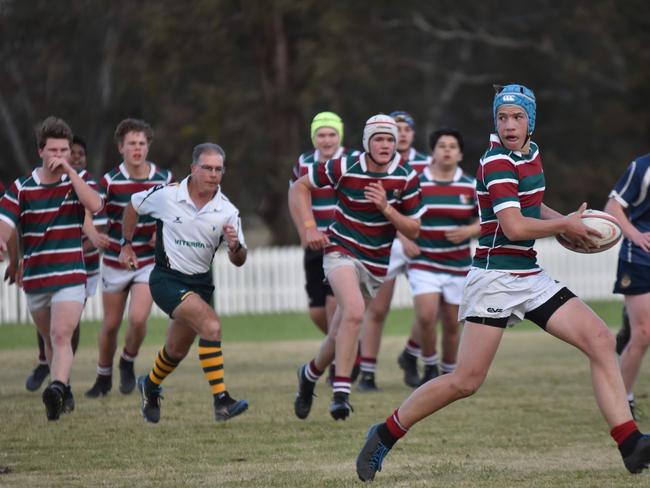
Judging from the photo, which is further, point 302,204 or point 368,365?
point 368,365

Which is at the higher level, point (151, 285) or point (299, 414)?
point (151, 285)

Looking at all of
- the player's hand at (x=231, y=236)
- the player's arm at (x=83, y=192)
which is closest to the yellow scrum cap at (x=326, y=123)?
the player's arm at (x=83, y=192)

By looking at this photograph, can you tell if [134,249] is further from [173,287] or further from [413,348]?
[413,348]

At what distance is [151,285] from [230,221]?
0.74 meters

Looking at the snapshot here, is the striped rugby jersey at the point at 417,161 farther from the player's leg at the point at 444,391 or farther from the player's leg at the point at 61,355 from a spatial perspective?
the player's leg at the point at 444,391

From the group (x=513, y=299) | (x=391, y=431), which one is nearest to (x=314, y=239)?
(x=391, y=431)

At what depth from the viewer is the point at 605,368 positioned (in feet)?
23.8

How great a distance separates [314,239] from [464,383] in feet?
9.06

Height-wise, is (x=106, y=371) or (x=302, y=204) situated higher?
(x=302, y=204)

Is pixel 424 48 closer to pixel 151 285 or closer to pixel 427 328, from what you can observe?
pixel 427 328

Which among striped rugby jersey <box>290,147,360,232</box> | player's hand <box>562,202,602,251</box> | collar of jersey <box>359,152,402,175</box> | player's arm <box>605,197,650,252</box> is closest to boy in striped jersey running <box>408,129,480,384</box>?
striped rugby jersey <box>290,147,360,232</box>

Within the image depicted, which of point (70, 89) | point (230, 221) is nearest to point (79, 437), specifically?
point (230, 221)

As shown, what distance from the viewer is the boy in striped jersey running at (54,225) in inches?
410

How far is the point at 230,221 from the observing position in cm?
955
